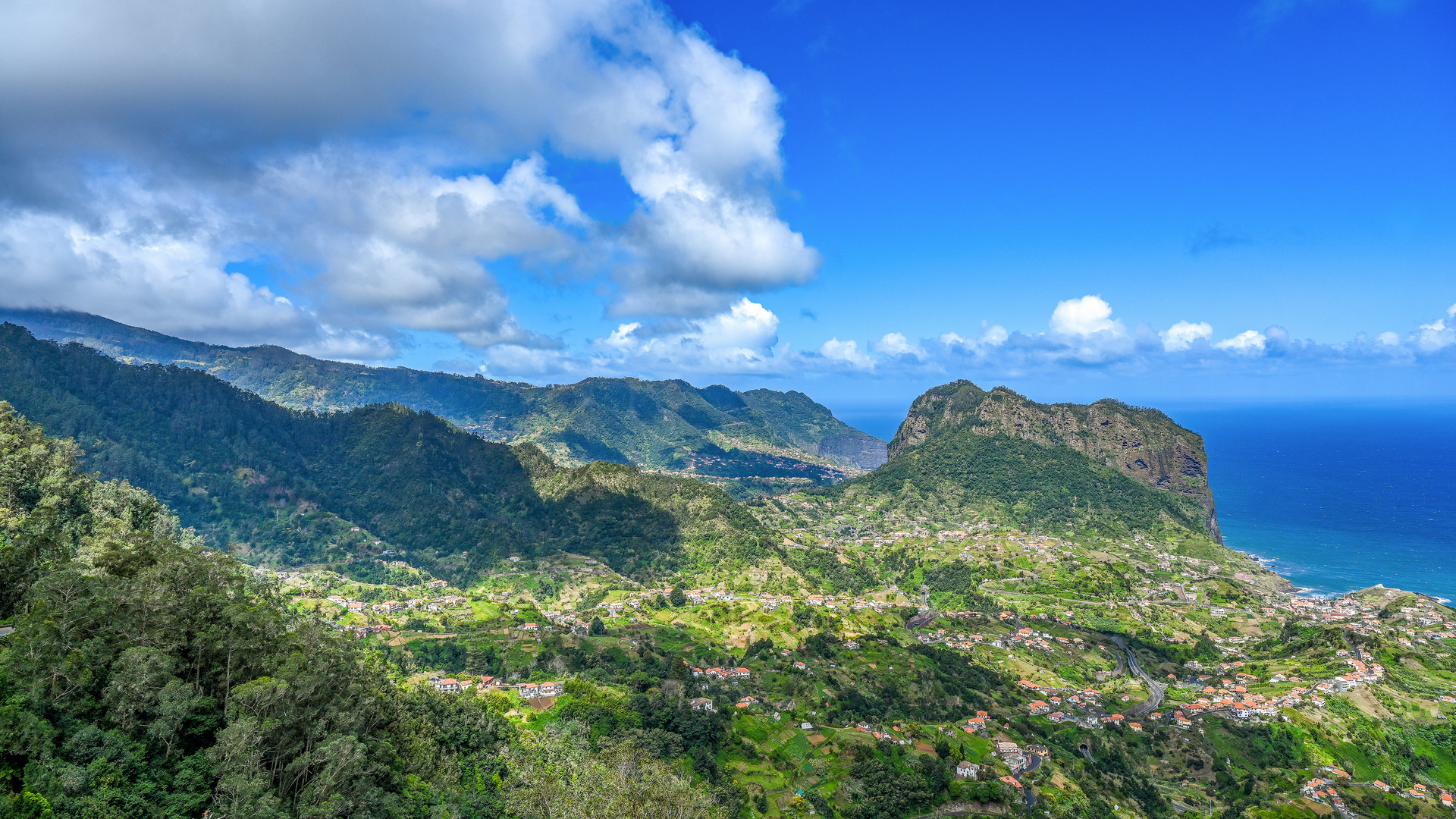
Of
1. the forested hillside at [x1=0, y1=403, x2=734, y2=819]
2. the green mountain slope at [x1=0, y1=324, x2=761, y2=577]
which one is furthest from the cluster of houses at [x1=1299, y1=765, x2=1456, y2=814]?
the green mountain slope at [x1=0, y1=324, x2=761, y2=577]

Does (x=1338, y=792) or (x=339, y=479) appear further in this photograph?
(x=339, y=479)

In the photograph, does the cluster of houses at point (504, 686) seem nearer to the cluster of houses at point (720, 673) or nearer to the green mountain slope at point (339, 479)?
the cluster of houses at point (720, 673)

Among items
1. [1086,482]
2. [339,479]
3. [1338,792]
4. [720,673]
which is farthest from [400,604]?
[1086,482]

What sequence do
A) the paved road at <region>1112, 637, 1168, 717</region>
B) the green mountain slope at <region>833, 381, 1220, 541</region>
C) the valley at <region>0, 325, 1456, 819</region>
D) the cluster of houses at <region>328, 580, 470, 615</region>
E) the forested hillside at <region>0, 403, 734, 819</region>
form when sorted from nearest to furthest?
the forested hillside at <region>0, 403, 734, 819</region> < the valley at <region>0, 325, 1456, 819</region> < the paved road at <region>1112, 637, 1168, 717</region> < the cluster of houses at <region>328, 580, 470, 615</region> < the green mountain slope at <region>833, 381, 1220, 541</region>

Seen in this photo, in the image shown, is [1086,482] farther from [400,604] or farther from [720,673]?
[400,604]

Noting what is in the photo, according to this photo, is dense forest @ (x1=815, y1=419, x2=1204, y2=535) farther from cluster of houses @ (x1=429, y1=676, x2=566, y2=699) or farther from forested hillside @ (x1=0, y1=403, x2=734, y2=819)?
forested hillside @ (x1=0, y1=403, x2=734, y2=819)

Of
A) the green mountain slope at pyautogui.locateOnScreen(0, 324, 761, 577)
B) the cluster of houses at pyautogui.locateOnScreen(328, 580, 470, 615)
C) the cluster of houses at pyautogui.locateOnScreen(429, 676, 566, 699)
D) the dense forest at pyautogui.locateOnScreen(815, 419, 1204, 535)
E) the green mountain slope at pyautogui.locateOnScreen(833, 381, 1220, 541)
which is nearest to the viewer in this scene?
the cluster of houses at pyautogui.locateOnScreen(429, 676, 566, 699)

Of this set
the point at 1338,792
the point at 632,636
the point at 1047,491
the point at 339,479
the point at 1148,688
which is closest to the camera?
the point at 1338,792

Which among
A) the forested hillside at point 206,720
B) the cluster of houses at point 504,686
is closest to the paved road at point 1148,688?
the forested hillside at point 206,720

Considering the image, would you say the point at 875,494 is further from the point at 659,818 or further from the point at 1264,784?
the point at 659,818
